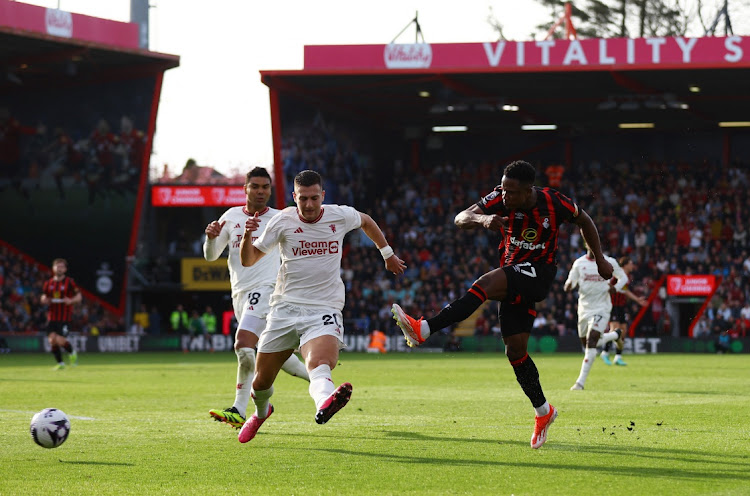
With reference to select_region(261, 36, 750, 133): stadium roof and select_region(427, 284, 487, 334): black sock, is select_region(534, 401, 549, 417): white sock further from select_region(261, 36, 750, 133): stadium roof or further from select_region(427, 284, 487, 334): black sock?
select_region(261, 36, 750, 133): stadium roof

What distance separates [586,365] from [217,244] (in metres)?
8.03

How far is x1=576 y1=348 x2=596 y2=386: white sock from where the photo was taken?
55.4 feet

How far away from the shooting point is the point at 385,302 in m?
39.8

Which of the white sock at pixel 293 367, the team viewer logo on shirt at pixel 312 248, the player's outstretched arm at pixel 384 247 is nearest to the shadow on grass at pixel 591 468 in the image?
the player's outstretched arm at pixel 384 247

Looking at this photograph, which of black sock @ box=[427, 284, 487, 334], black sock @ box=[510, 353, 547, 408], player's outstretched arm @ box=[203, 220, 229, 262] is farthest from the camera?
player's outstretched arm @ box=[203, 220, 229, 262]

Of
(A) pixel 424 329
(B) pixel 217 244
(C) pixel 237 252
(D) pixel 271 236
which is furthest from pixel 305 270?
(C) pixel 237 252

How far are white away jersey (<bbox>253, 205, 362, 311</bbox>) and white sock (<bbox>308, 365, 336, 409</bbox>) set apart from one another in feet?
2.21

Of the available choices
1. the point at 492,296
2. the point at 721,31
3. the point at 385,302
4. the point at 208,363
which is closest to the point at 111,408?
the point at 492,296

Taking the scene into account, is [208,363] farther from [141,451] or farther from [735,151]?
[735,151]

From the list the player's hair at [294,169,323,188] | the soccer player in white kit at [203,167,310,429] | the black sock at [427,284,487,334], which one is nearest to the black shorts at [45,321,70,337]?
the soccer player in white kit at [203,167,310,429]

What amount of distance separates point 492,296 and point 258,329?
2.73 metres

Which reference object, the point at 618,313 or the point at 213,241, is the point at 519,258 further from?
the point at 618,313

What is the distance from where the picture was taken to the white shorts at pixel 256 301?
10.9m

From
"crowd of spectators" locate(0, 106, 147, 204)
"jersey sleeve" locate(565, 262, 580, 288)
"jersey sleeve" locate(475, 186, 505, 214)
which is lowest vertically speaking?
"jersey sleeve" locate(565, 262, 580, 288)
